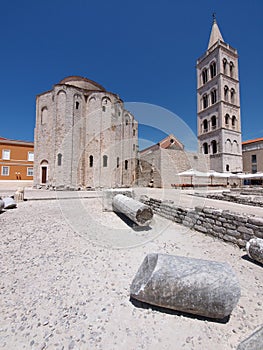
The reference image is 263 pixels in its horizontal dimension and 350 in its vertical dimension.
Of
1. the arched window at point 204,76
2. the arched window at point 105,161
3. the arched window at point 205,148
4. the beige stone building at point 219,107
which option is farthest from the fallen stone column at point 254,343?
the arched window at point 204,76

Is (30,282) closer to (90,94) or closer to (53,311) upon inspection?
(53,311)

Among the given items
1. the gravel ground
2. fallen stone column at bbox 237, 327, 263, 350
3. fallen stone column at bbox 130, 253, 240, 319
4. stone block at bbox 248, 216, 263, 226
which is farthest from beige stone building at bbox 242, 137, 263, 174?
fallen stone column at bbox 237, 327, 263, 350

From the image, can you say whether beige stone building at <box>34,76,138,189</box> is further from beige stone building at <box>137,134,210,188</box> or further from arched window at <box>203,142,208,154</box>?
arched window at <box>203,142,208,154</box>

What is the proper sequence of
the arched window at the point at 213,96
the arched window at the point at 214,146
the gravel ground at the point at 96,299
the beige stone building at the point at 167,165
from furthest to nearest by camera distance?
the arched window at the point at 213,96, the arched window at the point at 214,146, the beige stone building at the point at 167,165, the gravel ground at the point at 96,299

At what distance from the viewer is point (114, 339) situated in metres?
1.46

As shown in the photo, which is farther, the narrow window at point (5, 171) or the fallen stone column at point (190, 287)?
the narrow window at point (5, 171)

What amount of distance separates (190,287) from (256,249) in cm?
187

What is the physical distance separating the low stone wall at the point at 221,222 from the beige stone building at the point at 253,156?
29.6 metres

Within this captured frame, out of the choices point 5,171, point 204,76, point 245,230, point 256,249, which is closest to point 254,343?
point 256,249

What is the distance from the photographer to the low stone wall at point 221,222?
10.5ft

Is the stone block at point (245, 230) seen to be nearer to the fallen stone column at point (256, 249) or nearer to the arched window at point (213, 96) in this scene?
the fallen stone column at point (256, 249)

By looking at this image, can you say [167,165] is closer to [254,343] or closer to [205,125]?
[205,125]

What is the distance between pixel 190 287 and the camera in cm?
167

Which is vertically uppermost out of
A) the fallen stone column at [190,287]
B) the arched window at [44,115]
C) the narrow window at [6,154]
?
the arched window at [44,115]
